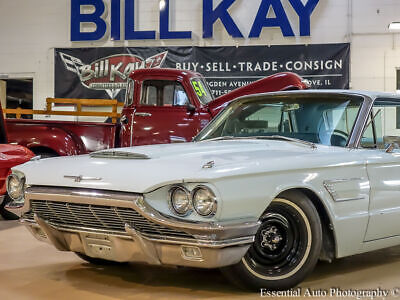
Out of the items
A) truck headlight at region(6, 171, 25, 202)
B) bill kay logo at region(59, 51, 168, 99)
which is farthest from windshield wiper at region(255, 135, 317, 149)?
bill kay logo at region(59, 51, 168, 99)

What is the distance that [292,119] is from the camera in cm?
439

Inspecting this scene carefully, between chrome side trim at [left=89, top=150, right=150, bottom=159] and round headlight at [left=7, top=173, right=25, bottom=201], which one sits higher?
chrome side trim at [left=89, top=150, right=150, bottom=159]

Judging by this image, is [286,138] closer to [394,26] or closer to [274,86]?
[274,86]

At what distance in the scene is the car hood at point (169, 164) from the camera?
3.22m

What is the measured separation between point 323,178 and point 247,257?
2.21 ft

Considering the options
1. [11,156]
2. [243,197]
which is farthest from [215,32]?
[243,197]

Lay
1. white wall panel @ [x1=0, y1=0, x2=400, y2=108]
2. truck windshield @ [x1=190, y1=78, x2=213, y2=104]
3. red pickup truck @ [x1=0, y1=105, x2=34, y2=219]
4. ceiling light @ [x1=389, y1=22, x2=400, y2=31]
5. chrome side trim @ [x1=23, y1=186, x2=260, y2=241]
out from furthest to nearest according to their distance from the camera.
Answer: white wall panel @ [x1=0, y1=0, x2=400, y2=108] < ceiling light @ [x1=389, y1=22, x2=400, y2=31] < truck windshield @ [x1=190, y1=78, x2=213, y2=104] < red pickup truck @ [x1=0, y1=105, x2=34, y2=219] < chrome side trim @ [x1=23, y1=186, x2=260, y2=241]

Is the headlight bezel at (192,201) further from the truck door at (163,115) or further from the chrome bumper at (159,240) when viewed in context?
the truck door at (163,115)

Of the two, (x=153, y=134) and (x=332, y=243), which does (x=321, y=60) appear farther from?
(x=332, y=243)

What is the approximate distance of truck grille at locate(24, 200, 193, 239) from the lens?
3227 mm

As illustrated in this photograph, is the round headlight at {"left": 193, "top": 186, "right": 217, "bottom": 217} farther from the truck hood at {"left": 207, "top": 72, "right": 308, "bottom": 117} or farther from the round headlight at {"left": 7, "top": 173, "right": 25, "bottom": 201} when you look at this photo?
the truck hood at {"left": 207, "top": 72, "right": 308, "bottom": 117}

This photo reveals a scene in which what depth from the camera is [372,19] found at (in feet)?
44.0

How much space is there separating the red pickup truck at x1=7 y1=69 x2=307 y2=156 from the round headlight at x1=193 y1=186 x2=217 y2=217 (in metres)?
5.10

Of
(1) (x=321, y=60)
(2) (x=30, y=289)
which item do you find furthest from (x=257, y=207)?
(1) (x=321, y=60)
